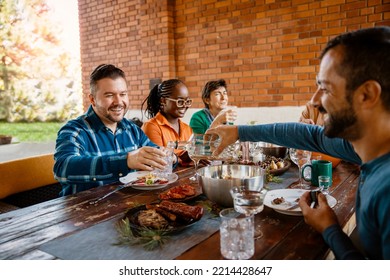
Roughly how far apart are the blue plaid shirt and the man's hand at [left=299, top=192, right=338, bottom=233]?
91 cm

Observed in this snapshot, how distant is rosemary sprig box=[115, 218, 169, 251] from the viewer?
968mm

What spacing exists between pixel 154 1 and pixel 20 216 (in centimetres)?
419

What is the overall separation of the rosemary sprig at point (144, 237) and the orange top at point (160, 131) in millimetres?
1596

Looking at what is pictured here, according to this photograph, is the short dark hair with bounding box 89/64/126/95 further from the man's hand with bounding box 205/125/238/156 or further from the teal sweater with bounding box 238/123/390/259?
the teal sweater with bounding box 238/123/390/259

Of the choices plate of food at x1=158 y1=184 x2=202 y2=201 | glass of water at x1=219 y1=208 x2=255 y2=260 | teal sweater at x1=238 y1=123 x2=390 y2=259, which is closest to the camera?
teal sweater at x1=238 y1=123 x2=390 y2=259

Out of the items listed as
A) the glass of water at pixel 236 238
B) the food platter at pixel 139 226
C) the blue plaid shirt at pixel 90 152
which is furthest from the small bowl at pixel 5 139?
the glass of water at pixel 236 238

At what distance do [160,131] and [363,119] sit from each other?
196 centimetres

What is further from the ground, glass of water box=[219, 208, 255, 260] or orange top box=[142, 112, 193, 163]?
orange top box=[142, 112, 193, 163]

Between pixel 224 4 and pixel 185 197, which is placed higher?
pixel 224 4

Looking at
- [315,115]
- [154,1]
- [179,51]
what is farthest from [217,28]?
[315,115]

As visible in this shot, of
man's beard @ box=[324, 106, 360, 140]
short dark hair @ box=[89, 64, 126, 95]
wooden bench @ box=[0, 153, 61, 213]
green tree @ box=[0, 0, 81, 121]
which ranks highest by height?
green tree @ box=[0, 0, 81, 121]

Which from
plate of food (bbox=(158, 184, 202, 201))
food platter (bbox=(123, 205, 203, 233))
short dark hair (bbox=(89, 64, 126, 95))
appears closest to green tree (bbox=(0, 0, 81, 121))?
short dark hair (bbox=(89, 64, 126, 95))

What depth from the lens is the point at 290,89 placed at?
13.2 feet
